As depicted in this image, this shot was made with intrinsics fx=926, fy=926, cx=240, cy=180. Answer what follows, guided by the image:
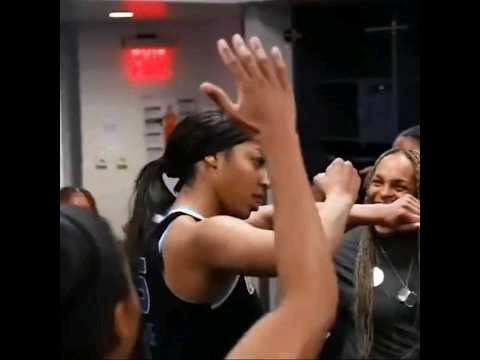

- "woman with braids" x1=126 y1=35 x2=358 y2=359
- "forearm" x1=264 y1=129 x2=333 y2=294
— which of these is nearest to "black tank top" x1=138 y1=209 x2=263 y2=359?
"woman with braids" x1=126 y1=35 x2=358 y2=359

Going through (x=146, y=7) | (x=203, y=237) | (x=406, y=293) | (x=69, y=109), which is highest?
(x=146, y=7)

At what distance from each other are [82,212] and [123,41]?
0.85 feet

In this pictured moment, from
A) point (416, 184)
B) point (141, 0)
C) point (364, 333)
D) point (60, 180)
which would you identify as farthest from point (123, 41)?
point (364, 333)

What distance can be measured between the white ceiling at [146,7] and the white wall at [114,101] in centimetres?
1

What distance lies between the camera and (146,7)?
4.30 ft

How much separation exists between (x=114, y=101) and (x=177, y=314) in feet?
1.03

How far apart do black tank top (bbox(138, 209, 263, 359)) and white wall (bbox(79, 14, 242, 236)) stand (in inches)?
2.7

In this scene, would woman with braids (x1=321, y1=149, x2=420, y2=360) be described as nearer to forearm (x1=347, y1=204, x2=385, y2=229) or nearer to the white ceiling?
forearm (x1=347, y1=204, x2=385, y2=229)

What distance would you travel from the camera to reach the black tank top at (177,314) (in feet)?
4.21

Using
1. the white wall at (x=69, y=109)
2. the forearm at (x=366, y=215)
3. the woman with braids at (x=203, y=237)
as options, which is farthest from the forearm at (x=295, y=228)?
the white wall at (x=69, y=109)

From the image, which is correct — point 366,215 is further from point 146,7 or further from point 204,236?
point 146,7

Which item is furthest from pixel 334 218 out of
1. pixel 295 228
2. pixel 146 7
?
pixel 146 7

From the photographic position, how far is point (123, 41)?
133 centimetres
